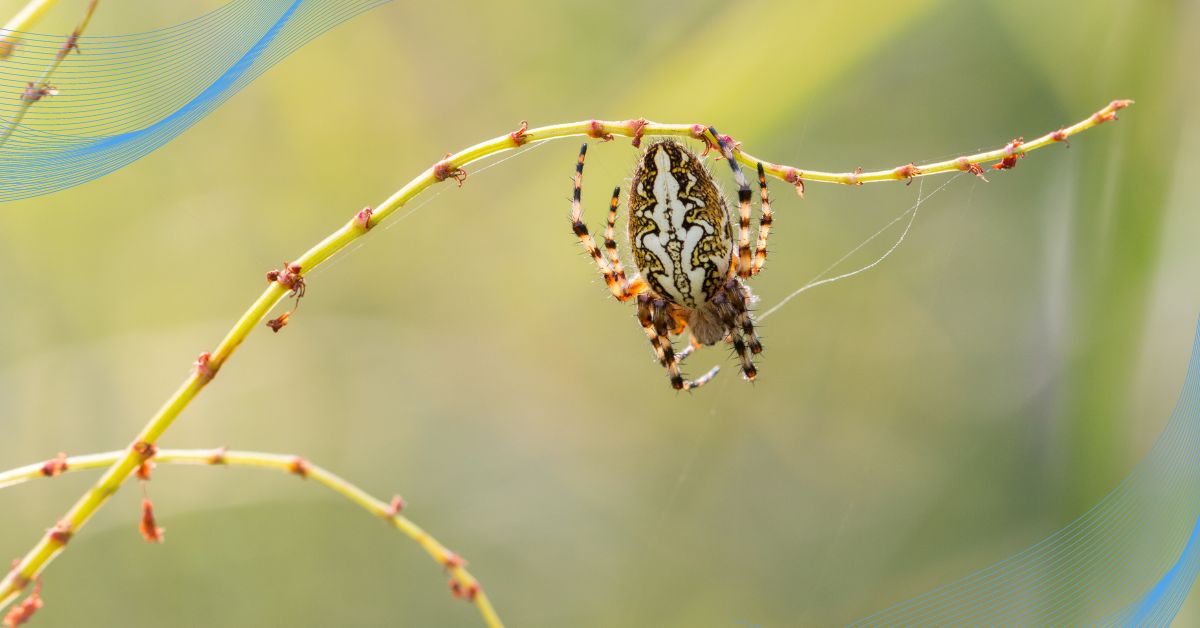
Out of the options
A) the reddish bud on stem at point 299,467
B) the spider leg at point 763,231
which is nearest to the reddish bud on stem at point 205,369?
the reddish bud on stem at point 299,467

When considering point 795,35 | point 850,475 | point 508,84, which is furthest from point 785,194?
point 850,475

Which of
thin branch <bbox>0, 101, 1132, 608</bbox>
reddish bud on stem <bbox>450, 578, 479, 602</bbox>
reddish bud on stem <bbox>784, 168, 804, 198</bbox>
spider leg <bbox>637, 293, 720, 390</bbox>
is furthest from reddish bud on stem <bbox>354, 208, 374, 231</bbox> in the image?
spider leg <bbox>637, 293, 720, 390</bbox>

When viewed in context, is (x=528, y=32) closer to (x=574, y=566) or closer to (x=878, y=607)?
(x=574, y=566)

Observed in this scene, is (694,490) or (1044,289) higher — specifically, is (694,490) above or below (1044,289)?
below

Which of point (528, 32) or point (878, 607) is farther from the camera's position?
point (878, 607)

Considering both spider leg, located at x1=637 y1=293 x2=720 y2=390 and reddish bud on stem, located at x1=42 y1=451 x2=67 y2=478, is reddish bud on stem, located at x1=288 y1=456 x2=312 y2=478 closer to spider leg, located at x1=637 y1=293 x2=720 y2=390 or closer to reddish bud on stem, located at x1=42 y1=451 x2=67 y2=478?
reddish bud on stem, located at x1=42 y1=451 x2=67 y2=478

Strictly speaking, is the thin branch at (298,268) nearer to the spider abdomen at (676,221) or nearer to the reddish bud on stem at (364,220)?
the reddish bud on stem at (364,220)
